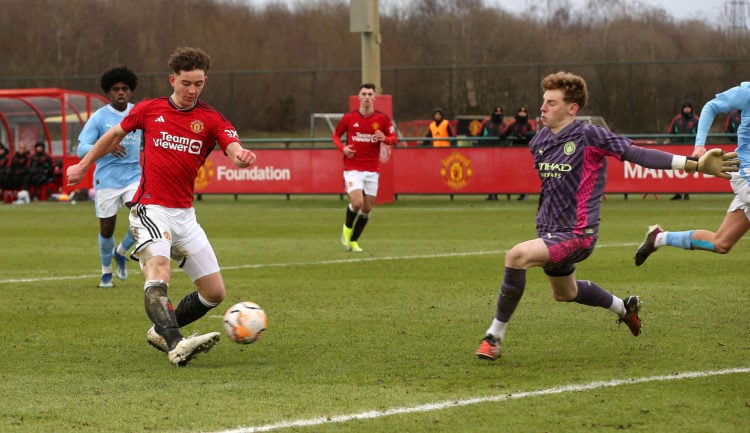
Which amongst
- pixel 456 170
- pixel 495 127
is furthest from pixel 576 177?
pixel 495 127

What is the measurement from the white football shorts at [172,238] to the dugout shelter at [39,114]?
24136 millimetres

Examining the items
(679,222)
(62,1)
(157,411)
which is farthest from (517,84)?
(157,411)

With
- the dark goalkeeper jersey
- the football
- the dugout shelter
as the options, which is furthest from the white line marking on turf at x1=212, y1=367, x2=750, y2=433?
the dugout shelter

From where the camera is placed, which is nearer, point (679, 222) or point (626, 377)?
point (626, 377)

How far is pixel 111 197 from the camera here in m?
12.2

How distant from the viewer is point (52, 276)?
1314 cm

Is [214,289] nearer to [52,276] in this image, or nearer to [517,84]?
[52,276]

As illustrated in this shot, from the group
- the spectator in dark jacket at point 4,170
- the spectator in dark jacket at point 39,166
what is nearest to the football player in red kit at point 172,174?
the spectator in dark jacket at point 39,166

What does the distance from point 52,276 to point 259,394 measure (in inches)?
282

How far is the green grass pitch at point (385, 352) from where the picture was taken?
5.99 m

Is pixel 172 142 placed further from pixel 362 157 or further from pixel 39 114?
pixel 39 114

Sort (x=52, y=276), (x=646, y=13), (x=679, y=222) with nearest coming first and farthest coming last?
(x=52, y=276), (x=679, y=222), (x=646, y=13)

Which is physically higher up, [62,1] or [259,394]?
[62,1]

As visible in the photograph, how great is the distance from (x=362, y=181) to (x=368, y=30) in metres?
11.2
